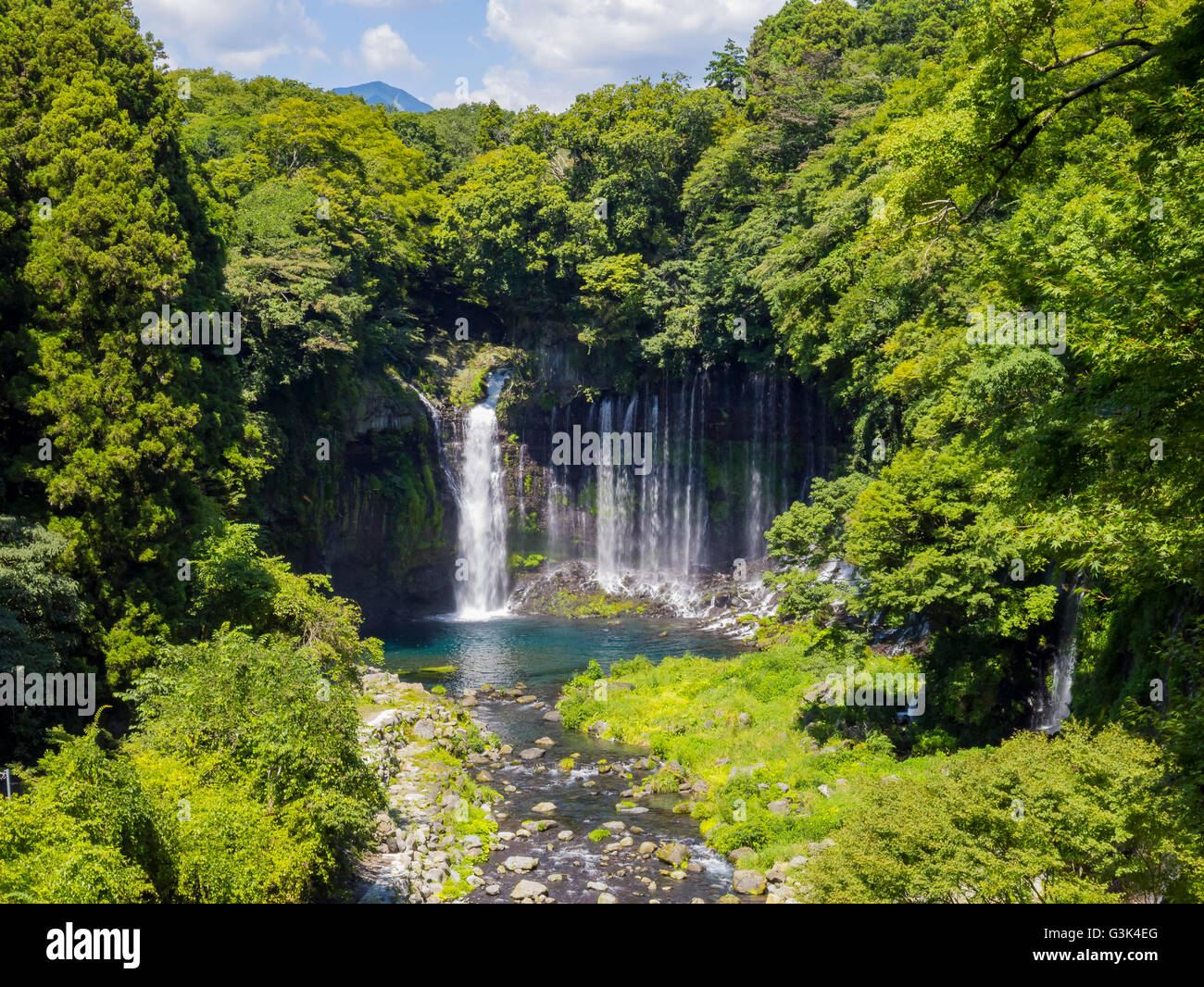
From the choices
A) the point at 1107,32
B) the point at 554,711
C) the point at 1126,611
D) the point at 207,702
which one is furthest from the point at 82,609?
the point at 1107,32

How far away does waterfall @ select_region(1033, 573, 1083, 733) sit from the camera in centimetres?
1952

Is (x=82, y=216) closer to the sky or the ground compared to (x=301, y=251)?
closer to the ground

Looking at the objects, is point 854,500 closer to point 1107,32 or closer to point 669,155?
point 1107,32

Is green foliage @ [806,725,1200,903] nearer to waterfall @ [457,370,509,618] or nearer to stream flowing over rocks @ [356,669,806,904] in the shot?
stream flowing over rocks @ [356,669,806,904]

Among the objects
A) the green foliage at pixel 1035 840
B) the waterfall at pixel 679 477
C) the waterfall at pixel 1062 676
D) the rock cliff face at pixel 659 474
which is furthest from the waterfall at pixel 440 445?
the green foliage at pixel 1035 840

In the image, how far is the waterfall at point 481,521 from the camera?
46094 millimetres

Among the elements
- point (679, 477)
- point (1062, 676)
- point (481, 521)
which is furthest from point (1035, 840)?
point (481, 521)

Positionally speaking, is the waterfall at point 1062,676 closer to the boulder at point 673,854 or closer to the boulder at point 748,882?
the boulder at point 748,882

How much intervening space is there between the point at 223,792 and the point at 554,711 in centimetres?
1652

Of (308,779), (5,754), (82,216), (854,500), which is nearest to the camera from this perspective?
(308,779)

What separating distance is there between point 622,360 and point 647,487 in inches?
270

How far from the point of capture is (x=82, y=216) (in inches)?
799

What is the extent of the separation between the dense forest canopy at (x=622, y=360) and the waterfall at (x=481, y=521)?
8.84ft
